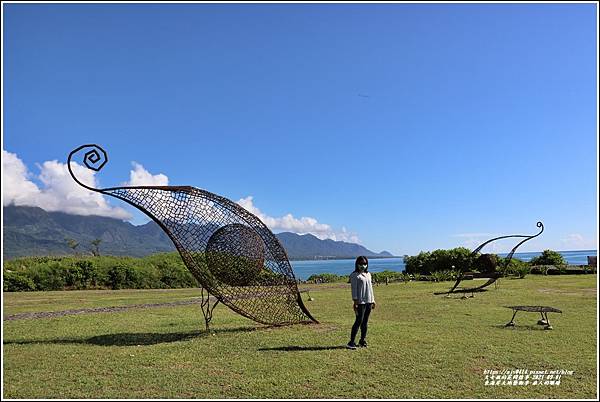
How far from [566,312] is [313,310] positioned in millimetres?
7497

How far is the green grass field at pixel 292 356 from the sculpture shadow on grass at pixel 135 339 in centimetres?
2

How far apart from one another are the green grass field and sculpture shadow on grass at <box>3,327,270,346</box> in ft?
0.07

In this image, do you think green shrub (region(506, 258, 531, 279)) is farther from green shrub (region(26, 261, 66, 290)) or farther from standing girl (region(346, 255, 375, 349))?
green shrub (region(26, 261, 66, 290))

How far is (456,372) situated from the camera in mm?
7418

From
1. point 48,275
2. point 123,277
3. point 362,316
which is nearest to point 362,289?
point 362,316

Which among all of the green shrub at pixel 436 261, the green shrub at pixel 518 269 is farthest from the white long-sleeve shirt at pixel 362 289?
the green shrub at pixel 436 261

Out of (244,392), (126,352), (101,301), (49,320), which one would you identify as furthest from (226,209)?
(101,301)

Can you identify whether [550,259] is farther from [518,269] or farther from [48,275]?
[48,275]

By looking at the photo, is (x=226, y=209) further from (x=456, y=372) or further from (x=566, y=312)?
(x=566, y=312)

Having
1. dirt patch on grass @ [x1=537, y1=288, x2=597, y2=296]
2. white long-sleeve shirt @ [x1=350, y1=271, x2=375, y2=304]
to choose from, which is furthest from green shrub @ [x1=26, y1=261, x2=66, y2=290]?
dirt patch on grass @ [x1=537, y1=288, x2=597, y2=296]

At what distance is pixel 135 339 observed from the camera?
1060cm

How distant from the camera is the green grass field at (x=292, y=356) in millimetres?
6602

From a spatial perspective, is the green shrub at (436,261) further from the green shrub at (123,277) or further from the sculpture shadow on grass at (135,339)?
the sculpture shadow on grass at (135,339)

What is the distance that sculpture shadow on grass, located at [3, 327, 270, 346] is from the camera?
33.4 ft
